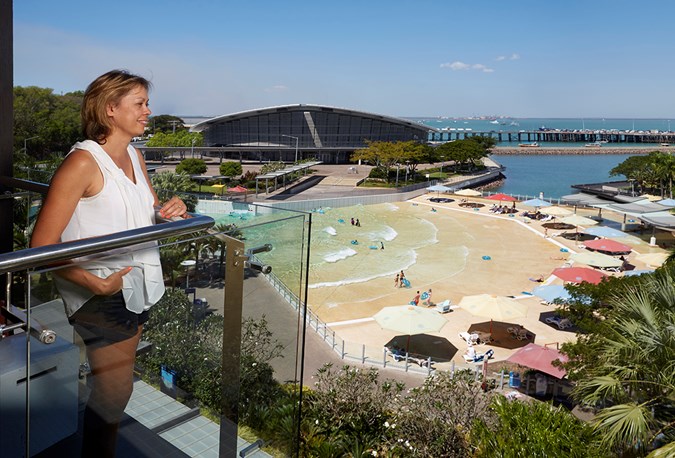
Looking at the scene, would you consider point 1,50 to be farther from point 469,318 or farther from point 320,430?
point 469,318

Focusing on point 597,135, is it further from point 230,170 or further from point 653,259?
point 653,259

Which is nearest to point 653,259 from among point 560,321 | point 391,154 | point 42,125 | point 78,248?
point 560,321

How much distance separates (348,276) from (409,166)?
→ 1751 inches

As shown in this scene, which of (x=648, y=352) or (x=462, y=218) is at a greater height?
(x=648, y=352)

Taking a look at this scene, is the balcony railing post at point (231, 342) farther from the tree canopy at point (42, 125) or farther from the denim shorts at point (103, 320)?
the tree canopy at point (42, 125)

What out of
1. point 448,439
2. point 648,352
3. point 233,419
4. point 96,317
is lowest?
point 448,439

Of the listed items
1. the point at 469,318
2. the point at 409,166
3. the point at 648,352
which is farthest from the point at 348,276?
the point at 409,166

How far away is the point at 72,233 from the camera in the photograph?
1984 millimetres

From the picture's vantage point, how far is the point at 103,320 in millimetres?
1876

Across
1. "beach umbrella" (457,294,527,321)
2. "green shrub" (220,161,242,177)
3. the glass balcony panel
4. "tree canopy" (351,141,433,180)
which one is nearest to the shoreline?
"tree canopy" (351,141,433,180)

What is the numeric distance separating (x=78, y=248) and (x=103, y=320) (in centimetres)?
36

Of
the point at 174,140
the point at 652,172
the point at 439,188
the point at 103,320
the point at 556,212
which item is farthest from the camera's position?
the point at 174,140

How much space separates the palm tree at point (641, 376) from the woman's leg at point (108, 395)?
17.5ft

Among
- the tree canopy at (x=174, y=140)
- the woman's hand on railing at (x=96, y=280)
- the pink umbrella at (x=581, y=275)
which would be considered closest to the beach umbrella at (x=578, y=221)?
the pink umbrella at (x=581, y=275)
